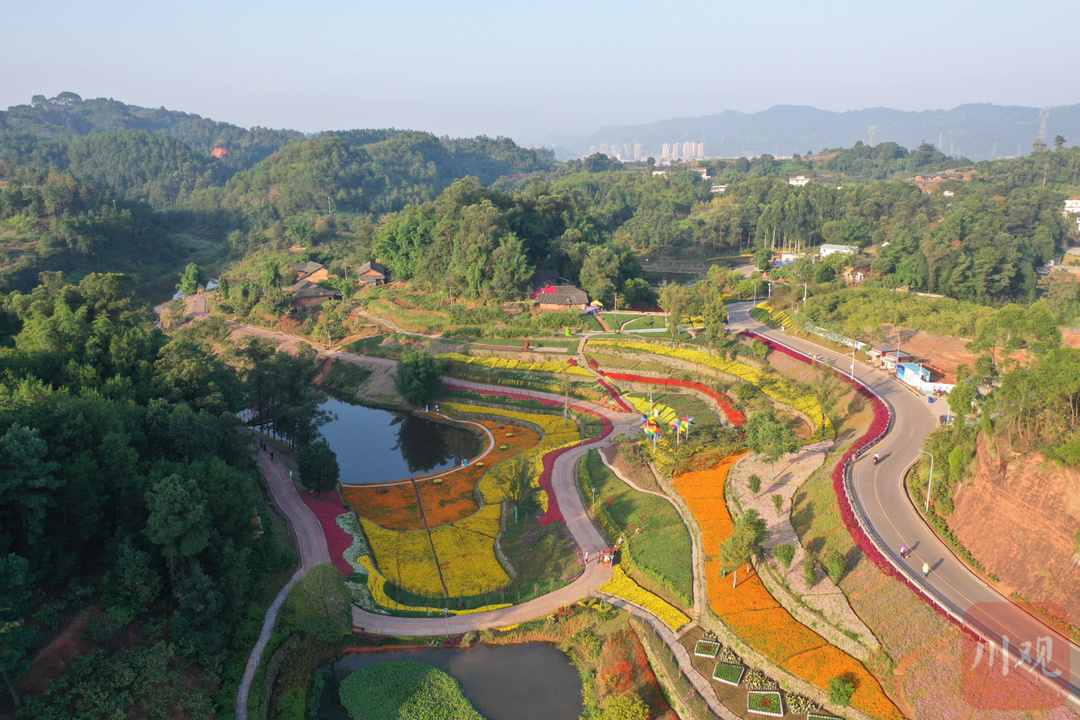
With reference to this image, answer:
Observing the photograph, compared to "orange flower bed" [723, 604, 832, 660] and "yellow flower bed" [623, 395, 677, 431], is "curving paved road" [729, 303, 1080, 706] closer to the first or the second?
"orange flower bed" [723, 604, 832, 660]


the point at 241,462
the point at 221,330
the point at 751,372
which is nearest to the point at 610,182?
the point at 221,330

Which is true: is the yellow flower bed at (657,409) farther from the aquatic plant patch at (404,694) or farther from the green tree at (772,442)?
the aquatic plant patch at (404,694)

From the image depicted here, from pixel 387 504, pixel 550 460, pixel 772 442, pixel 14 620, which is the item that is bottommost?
pixel 387 504

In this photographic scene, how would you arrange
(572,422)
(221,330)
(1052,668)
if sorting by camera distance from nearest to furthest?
1. (1052,668)
2. (572,422)
3. (221,330)

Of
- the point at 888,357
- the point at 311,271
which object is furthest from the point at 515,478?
the point at 311,271

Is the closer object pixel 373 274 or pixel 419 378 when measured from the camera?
pixel 419 378

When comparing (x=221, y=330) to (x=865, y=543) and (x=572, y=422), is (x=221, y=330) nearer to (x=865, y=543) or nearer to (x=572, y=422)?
(x=572, y=422)

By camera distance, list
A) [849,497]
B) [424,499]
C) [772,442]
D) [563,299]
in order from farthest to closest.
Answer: [563,299]
[424,499]
[772,442]
[849,497]

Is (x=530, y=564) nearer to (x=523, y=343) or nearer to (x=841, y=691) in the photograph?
(x=841, y=691)
